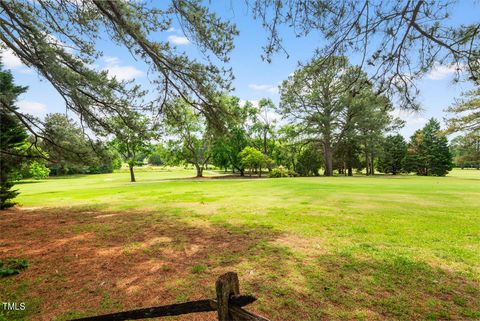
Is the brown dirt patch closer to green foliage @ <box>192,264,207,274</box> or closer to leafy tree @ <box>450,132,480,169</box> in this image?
green foliage @ <box>192,264,207,274</box>

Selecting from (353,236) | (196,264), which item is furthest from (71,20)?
(353,236)

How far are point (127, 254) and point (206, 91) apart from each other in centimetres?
509

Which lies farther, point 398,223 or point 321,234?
point 398,223

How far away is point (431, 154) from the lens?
48875 mm

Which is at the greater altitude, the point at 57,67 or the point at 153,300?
the point at 57,67

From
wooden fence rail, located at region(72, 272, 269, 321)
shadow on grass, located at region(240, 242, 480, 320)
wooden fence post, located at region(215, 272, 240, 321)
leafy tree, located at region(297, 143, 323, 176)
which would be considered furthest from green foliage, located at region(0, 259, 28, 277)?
leafy tree, located at region(297, 143, 323, 176)

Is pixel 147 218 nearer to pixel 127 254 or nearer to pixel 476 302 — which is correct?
pixel 127 254

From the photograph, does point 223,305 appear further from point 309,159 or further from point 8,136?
point 309,159

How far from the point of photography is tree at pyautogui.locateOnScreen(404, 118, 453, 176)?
1903 inches

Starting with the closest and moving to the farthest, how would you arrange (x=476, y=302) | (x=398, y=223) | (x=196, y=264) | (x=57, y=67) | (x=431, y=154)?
(x=476, y=302), (x=196, y=264), (x=57, y=67), (x=398, y=223), (x=431, y=154)

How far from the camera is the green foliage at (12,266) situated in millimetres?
4625

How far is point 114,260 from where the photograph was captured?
5195mm

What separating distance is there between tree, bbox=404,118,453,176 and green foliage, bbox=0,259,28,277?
58369mm

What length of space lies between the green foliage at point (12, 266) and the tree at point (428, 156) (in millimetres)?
58369
